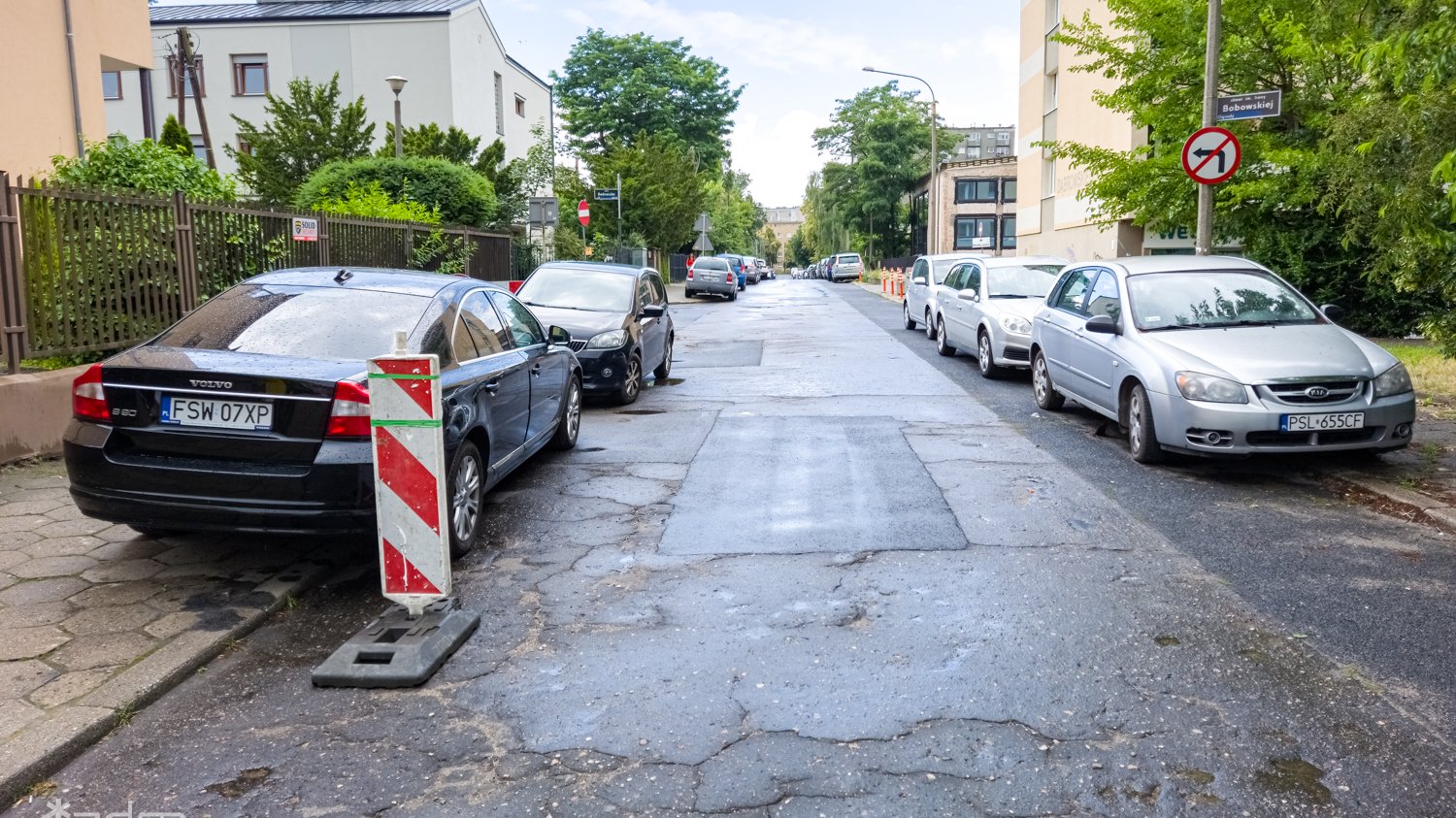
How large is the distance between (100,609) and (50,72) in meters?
Answer: 14.3

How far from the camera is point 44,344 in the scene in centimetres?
830

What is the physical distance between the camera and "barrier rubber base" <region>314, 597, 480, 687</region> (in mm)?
4203

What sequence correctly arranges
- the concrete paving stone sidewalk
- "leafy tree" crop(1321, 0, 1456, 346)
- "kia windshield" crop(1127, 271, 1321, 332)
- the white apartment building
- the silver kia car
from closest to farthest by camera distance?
the concrete paving stone sidewalk
"leafy tree" crop(1321, 0, 1456, 346)
the silver kia car
"kia windshield" crop(1127, 271, 1321, 332)
the white apartment building

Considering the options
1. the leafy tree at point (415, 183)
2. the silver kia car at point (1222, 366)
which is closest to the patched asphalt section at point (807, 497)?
the silver kia car at point (1222, 366)

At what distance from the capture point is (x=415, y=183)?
21984 millimetres

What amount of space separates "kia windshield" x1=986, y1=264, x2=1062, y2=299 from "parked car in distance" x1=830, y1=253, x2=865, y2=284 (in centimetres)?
5441

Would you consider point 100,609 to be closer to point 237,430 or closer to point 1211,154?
point 237,430

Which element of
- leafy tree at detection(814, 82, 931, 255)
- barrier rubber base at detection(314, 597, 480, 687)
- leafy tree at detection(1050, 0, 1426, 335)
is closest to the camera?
barrier rubber base at detection(314, 597, 480, 687)

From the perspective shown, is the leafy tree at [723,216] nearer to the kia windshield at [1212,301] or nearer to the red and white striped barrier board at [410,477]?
the kia windshield at [1212,301]

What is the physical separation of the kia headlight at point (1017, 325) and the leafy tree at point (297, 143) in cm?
1970

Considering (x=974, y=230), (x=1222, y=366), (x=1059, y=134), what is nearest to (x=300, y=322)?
(x=1222, y=366)

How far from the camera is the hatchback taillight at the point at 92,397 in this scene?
17.1 ft

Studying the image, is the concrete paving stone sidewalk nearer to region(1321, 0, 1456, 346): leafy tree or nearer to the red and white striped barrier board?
the red and white striped barrier board

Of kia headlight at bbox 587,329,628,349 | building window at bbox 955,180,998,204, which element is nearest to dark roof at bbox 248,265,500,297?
kia headlight at bbox 587,329,628,349
